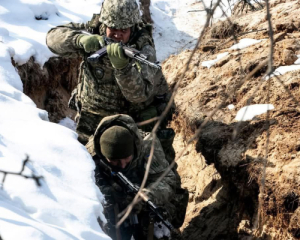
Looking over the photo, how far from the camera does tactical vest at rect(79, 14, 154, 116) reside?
5199mm

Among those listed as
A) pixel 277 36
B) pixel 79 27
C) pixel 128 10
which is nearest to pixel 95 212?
pixel 128 10

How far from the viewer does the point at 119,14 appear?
494 centimetres

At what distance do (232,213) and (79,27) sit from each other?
2450 millimetres

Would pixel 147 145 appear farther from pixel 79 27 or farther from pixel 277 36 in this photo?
pixel 277 36

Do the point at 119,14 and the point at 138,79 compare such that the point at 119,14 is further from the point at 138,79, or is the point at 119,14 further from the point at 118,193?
the point at 118,193

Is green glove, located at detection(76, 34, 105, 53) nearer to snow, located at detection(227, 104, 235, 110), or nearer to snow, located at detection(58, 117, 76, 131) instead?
snow, located at detection(227, 104, 235, 110)

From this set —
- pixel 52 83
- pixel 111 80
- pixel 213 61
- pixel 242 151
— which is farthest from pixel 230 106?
pixel 52 83

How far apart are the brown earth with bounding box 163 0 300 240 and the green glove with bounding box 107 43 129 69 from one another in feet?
2.79

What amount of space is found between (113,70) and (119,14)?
578mm

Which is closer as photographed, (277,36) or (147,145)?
(147,145)

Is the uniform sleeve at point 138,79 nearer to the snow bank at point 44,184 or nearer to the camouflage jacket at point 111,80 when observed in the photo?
the camouflage jacket at point 111,80

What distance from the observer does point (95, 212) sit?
120 inches

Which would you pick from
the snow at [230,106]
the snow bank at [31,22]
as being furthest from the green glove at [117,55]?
the snow bank at [31,22]

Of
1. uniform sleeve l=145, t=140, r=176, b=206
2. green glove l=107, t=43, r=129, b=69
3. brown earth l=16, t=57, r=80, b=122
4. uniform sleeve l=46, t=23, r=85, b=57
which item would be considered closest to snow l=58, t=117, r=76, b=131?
brown earth l=16, t=57, r=80, b=122
